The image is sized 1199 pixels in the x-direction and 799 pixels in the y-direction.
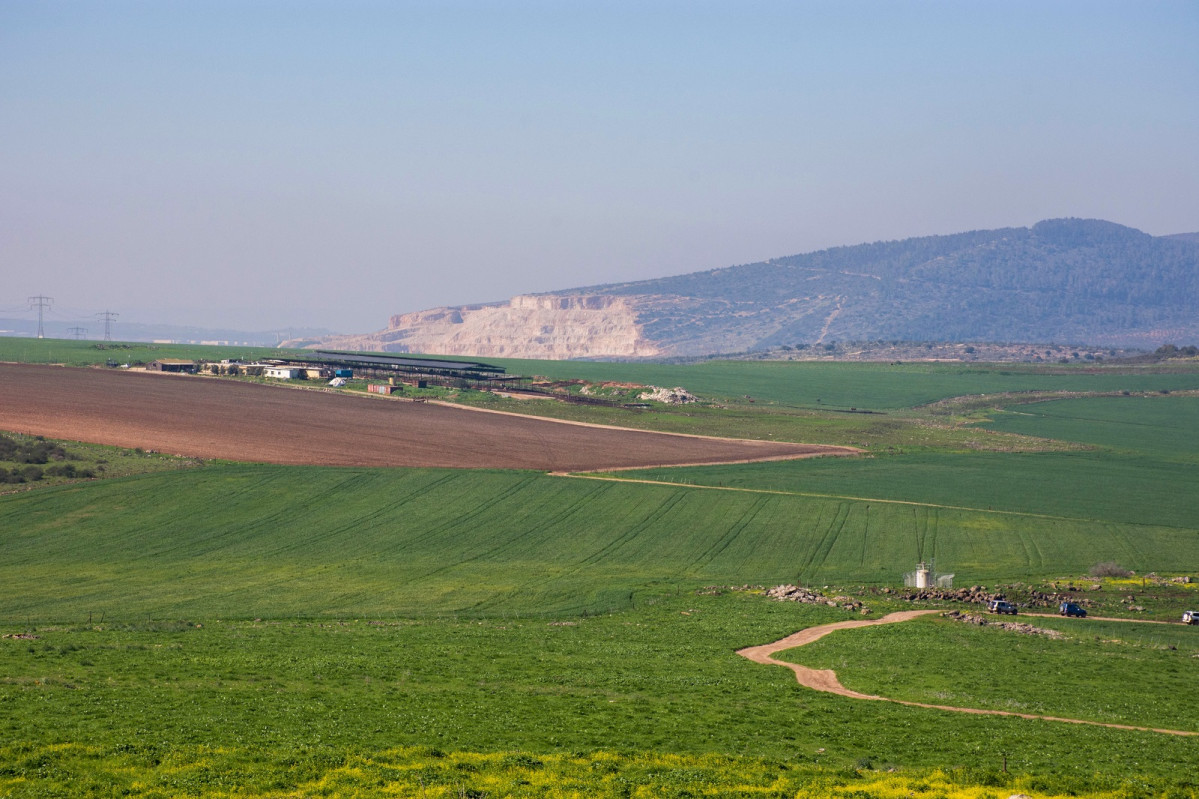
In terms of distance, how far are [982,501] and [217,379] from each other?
113 metres

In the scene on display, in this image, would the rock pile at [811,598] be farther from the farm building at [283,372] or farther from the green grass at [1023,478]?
the farm building at [283,372]

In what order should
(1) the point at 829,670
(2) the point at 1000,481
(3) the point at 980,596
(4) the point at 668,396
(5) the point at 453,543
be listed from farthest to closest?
(4) the point at 668,396
(2) the point at 1000,481
(5) the point at 453,543
(3) the point at 980,596
(1) the point at 829,670

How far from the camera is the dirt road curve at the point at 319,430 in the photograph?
96125 mm

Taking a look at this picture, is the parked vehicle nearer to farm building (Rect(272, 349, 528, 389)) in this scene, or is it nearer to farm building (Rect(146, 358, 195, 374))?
farm building (Rect(272, 349, 528, 389))

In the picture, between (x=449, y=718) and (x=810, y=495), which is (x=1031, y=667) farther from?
(x=810, y=495)

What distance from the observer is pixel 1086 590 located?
2314 inches

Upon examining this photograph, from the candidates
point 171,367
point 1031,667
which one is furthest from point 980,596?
point 171,367

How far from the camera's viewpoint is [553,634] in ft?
146

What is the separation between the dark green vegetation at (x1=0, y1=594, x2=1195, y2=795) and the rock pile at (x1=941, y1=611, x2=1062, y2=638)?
52.9 ft

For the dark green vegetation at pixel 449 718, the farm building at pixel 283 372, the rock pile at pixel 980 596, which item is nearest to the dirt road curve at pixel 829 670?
the dark green vegetation at pixel 449 718

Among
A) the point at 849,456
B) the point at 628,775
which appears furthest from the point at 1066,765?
the point at 849,456

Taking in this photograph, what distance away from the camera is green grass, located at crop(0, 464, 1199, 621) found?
173 ft

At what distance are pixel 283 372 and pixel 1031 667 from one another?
453ft

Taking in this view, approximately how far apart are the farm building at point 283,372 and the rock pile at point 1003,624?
125700 millimetres
